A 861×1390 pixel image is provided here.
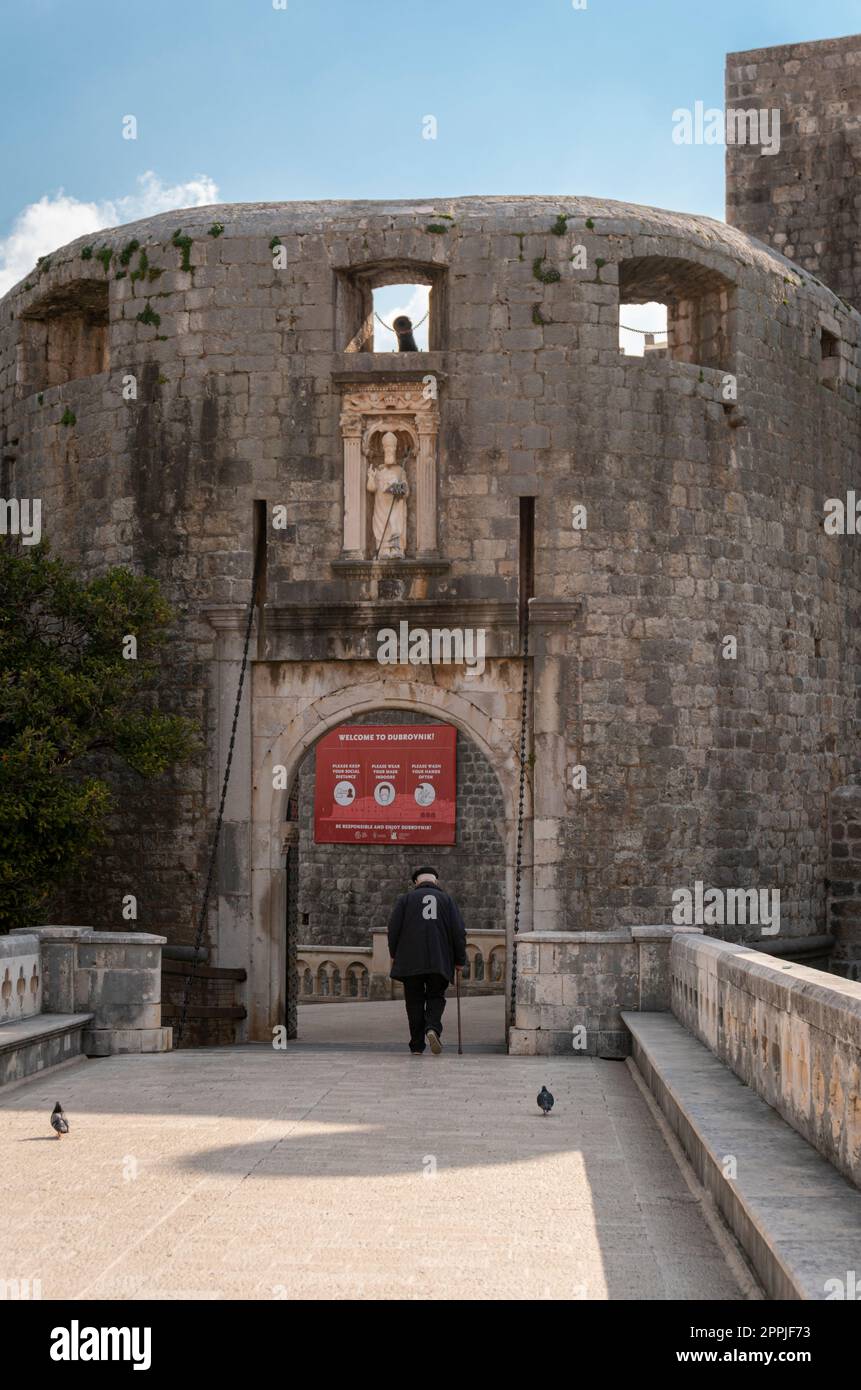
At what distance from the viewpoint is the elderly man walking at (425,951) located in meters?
11.1

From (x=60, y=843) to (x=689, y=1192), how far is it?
749 centimetres

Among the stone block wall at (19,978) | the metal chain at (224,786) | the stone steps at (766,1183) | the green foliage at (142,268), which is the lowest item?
the stone steps at (766,1183)

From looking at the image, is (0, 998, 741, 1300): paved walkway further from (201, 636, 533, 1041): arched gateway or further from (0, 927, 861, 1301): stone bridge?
(201, 636, 533, 1041): arched gateway

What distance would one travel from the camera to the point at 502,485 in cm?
1368

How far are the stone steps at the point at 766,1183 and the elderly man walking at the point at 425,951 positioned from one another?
10.6 feet

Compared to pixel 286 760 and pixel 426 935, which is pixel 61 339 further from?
pixel 426 935

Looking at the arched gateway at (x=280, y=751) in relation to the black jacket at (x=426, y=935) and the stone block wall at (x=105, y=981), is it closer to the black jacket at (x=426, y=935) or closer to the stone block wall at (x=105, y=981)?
the black jacket at (x=426, y=935)

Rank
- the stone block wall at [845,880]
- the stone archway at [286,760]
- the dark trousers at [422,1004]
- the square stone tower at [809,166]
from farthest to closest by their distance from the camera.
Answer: the square stone tower at [809,166] → the stone block wall at [845,880] → the stone archway at [286,760] → the dark trousers at [422,1004]

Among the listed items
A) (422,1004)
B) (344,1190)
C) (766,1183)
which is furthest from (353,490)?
(766,1183)

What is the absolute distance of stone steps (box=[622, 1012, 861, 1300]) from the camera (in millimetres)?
4039

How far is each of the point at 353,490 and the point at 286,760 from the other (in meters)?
2.38

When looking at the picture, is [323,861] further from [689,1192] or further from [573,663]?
[689,1192]

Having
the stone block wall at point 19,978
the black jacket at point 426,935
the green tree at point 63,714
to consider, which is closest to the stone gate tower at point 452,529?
the green tree at point 63,714

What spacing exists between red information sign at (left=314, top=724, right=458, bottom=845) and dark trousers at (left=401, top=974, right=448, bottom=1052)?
11027 millimetres
